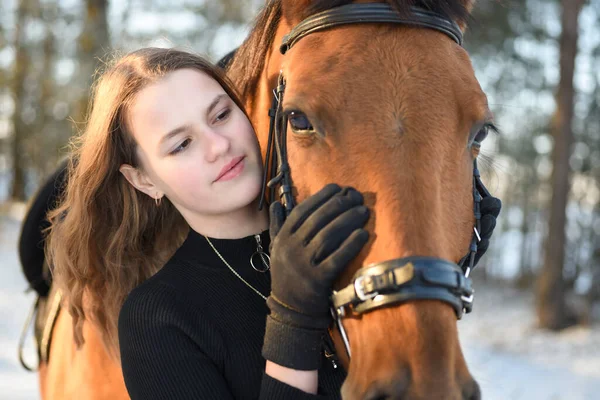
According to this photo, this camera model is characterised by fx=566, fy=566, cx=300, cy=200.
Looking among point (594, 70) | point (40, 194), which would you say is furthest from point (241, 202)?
point (594, 70)

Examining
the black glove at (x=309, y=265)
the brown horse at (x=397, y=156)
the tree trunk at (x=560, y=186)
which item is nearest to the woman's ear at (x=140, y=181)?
the brown horse at (x=397, y=156)

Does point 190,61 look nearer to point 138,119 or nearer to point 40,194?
point 138,119

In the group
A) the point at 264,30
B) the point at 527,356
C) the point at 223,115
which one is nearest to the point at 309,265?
the point at 223,115

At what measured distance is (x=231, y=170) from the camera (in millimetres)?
1779

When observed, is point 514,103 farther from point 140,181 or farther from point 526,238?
point 140,181

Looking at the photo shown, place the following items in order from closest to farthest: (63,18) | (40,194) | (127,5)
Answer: (40,194) < (127,5) < (63,18)

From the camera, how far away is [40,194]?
121 inches

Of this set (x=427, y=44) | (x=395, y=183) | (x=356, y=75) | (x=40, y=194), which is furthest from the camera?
(x=40, y=194)

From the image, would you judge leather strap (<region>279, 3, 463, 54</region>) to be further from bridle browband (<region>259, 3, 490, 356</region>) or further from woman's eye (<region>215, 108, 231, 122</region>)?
woman's eye (<region>215, 108, 231, 122</region>)

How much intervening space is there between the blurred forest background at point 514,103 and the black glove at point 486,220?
6211mm

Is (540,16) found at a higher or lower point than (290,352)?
higher

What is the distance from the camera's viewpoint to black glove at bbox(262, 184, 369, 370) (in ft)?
4.39

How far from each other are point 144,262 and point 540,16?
11.5m

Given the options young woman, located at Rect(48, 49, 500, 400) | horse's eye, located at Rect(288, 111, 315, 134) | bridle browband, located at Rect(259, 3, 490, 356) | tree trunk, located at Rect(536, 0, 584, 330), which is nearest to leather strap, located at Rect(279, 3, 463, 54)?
bridle browband, located at Rect(259, 3, 490, 356)
